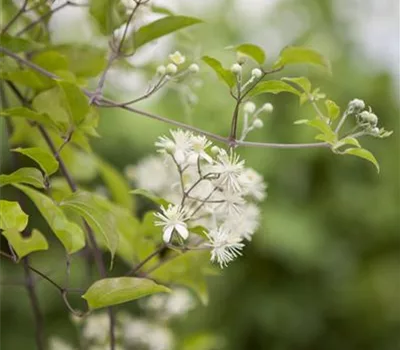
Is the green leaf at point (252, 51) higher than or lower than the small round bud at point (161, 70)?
higher

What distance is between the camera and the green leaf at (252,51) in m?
0.62

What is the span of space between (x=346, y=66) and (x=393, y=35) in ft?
1.22

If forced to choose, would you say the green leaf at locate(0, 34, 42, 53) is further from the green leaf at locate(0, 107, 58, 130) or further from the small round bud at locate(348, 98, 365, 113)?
the small round bud at locate(348, 98, 365, 113)

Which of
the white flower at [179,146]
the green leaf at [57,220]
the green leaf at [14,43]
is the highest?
the green leaf at [14,43]

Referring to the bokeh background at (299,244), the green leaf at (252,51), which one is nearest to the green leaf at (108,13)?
the green leaf at (252,51)

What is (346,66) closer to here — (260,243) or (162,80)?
(260,243)

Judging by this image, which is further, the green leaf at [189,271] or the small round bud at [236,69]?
the green leaf at [189,271]

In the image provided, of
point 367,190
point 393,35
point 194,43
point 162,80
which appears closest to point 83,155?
point 194,43

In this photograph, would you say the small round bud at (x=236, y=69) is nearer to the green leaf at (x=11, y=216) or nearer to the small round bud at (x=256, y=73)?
the small round bud at (x=256, y=73)

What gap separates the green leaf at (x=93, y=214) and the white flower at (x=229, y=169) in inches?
3.7

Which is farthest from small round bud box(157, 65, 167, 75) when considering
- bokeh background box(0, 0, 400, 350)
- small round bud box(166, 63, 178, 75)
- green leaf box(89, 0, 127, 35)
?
bokeh background box(0, 0, 400, 350)

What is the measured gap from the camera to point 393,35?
107 inches

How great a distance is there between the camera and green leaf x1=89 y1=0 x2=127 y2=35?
0.70 meters

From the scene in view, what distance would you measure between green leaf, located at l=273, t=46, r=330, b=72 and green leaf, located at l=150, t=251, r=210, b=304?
0.78ft
